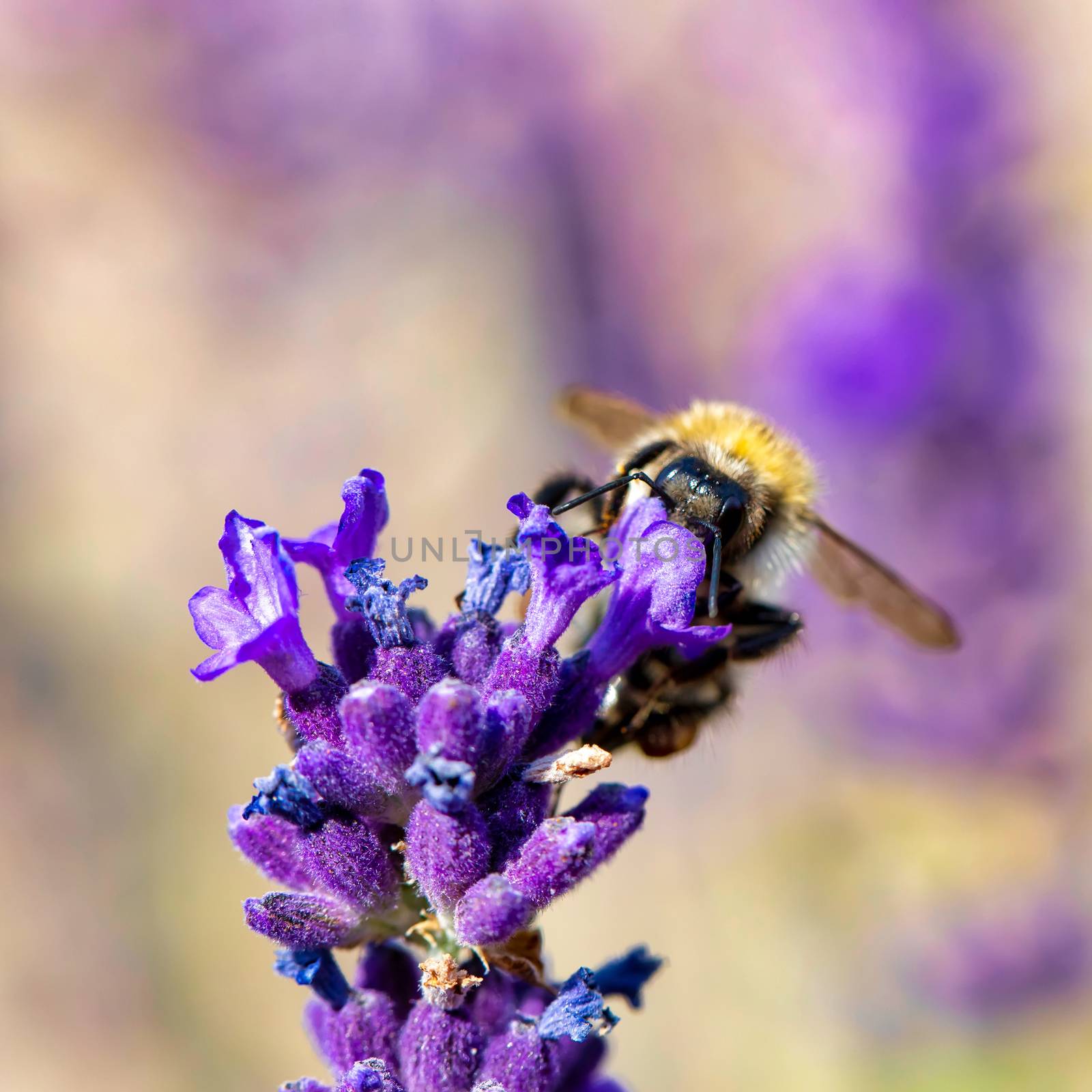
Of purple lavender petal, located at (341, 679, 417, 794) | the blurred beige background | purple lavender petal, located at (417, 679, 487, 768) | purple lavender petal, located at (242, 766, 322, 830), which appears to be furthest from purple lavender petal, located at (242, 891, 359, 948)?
the blurred beige background

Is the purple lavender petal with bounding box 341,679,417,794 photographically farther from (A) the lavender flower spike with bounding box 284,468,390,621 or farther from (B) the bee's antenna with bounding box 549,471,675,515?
(B) the bee's antenna with bounding box 549,471,675,515

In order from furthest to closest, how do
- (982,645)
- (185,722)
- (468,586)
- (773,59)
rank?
(773,59) → (185,722) → (982,645) → (468,586)

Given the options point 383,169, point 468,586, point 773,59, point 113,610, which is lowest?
point 468,586

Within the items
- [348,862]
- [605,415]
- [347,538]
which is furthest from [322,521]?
[348,862]

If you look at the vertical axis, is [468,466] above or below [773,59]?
below

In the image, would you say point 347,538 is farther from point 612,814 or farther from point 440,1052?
point 440,1052

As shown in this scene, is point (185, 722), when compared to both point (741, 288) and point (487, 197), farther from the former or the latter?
point (741, 288)

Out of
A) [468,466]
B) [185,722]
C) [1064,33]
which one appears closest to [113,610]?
[185,722]
